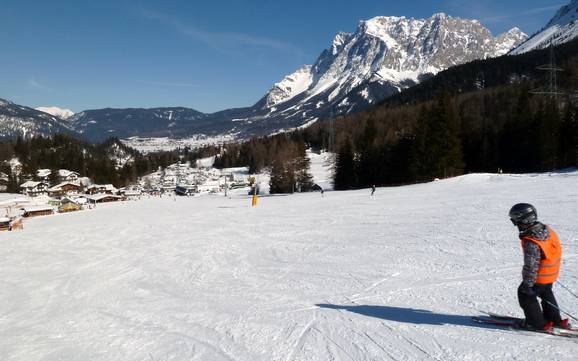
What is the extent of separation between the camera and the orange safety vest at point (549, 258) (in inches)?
205

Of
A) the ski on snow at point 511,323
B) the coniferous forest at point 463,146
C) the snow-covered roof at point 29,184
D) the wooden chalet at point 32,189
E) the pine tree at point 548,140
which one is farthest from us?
the wooden chalet at point 32,189

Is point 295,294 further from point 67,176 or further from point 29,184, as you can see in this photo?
point 67,176

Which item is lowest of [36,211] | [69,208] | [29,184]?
[36,211]

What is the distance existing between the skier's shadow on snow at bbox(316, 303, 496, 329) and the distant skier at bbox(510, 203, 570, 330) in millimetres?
1090

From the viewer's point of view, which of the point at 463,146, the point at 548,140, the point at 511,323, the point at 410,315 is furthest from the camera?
the point at 463,146

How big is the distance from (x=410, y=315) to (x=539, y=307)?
2229 mm

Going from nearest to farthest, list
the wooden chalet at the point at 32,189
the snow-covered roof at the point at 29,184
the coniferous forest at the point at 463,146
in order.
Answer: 1. the coniferous forest at the point at 463,146
2. the snow-covered roof at the point at 29,184
3. the wooden chalet at the point at 32,189

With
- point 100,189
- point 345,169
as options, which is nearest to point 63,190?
point 100,189

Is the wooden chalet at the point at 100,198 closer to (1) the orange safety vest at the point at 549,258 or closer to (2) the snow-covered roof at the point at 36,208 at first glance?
(2) the snow-covered roof at the point at 36,208

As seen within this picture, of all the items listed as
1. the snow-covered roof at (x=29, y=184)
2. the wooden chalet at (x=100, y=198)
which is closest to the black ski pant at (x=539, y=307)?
the wooden chalet at (x=100, y=198)

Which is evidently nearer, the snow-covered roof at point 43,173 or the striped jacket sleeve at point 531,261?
the striped jacket sleeve at point 531,261

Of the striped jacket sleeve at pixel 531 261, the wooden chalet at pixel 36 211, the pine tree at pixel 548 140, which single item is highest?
the pine tree at pixel 548 140

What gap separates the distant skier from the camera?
521cm

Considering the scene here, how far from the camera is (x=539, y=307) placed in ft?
18.4
